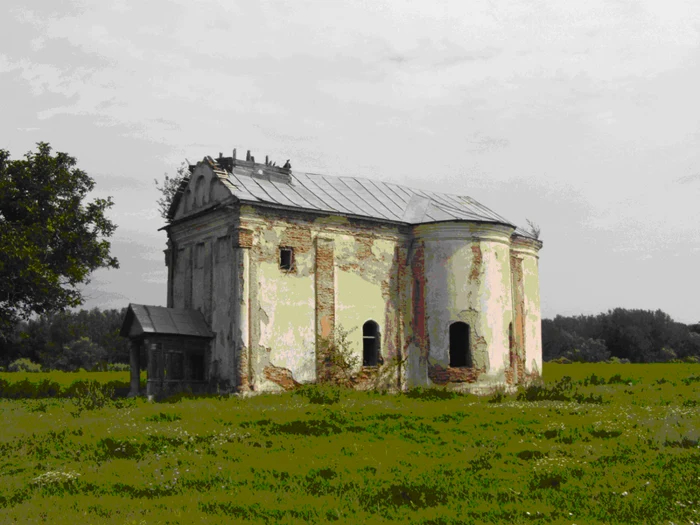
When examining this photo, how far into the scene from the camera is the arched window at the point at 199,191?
2273 cm

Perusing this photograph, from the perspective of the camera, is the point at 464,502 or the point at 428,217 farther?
the point at 428,217

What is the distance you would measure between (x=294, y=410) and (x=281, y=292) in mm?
5685

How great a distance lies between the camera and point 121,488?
10414 millimetres

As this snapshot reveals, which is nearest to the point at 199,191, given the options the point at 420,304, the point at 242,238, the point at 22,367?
the point at 242,238

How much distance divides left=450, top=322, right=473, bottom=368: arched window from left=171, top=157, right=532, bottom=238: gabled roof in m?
3.56

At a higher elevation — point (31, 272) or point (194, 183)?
point (194, 183)

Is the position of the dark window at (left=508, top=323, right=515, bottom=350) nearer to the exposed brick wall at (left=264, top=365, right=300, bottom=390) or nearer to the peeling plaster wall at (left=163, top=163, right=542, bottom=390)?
the peeling plaster wall at (left=163, top=163, right=542, bottom=390)

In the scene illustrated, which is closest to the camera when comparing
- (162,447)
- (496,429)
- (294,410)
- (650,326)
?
(162,447)

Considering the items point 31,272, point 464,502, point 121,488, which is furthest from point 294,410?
point 31,272

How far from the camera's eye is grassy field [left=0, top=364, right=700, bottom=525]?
8.85 metres

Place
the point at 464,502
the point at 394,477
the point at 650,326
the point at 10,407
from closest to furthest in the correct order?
the point at 464,502 < the point at 394,477 < the point at 10,407 < the point at 650,326

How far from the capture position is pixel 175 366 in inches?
821

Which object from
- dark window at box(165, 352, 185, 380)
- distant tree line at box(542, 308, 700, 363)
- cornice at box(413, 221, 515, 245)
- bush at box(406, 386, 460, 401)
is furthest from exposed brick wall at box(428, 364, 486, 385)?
distant tree line at box(542, 308, 700, 363)

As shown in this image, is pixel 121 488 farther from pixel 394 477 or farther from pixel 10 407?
pixel 10 407
